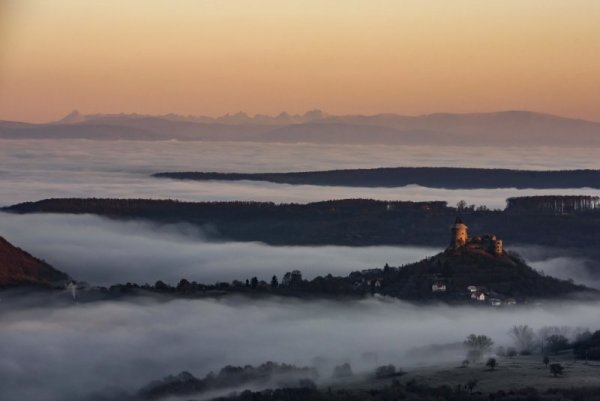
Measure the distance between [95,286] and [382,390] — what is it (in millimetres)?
37205

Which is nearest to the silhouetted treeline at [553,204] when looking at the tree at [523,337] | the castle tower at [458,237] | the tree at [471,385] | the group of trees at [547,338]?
the castle tower at [458,237]

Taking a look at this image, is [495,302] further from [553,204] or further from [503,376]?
[553,204]

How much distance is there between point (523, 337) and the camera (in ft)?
332

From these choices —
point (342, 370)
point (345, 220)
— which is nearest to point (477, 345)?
point (342, 370)

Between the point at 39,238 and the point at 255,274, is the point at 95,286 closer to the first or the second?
the point at 255,274

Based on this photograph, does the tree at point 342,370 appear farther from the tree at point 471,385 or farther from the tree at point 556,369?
the tree at point 556,369

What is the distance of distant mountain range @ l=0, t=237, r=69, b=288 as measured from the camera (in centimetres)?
11532

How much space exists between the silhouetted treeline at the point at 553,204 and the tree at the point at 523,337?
256 feet

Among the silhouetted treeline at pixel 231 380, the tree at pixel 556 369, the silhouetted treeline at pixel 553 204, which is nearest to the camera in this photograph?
the silhouetted treeline at pixel 231 380

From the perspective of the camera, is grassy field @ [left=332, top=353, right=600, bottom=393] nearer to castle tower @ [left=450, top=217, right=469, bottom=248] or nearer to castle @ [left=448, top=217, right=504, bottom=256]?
castle @ [left=448, top=217, right=504, bottom=256]

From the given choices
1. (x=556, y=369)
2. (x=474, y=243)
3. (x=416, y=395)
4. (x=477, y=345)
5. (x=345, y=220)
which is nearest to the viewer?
(x=416, y=395)

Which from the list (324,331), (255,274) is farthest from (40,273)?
(324,331)

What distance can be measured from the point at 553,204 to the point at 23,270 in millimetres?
71839

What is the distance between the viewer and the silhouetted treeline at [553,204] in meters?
183
